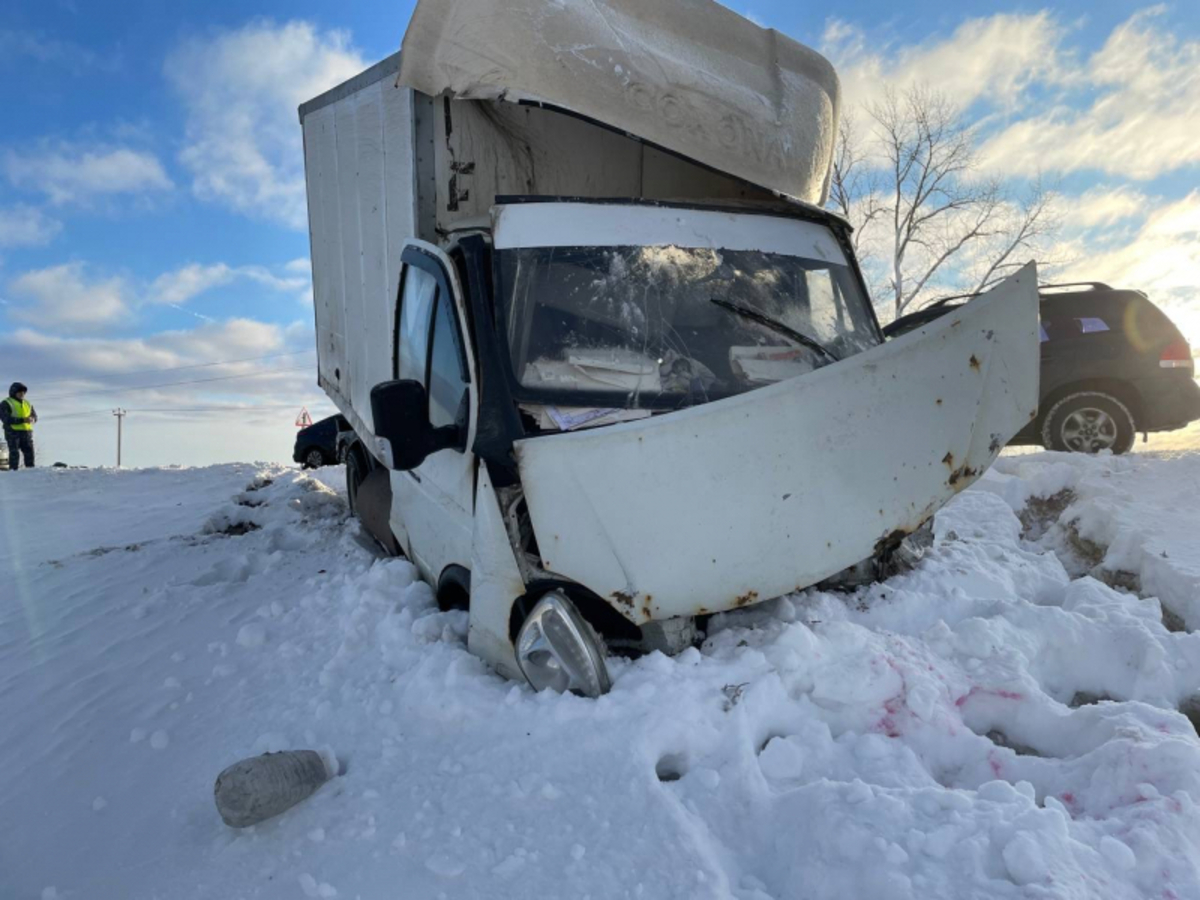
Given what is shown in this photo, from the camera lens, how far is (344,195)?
6.05 metres

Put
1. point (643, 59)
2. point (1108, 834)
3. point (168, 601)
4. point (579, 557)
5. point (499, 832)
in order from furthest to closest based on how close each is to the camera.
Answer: point (168, 601)
point (643, 59)
point (579, 557)
point (499, 832)
point (1108, 834)

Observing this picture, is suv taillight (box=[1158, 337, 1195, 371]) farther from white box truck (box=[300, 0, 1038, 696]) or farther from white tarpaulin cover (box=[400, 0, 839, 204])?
white tarpaulin cover (box=[400, 0, 839, 204])

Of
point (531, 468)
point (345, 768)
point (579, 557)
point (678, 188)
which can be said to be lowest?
point (345, 768)

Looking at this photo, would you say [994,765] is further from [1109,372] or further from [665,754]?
[1109,372]

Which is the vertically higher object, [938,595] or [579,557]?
[579,557]

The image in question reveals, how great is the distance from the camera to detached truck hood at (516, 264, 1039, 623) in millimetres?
2332

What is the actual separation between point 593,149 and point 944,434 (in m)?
3.20

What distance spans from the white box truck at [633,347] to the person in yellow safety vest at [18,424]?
47.8 ft

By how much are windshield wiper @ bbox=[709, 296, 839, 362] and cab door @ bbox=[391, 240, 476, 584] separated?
1.16m

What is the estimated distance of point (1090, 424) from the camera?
8.20 metres

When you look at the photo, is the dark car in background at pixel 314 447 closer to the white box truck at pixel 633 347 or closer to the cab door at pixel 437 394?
the white box truck at pixel 633 347

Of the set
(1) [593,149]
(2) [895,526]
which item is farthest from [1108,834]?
(1) [593,149]

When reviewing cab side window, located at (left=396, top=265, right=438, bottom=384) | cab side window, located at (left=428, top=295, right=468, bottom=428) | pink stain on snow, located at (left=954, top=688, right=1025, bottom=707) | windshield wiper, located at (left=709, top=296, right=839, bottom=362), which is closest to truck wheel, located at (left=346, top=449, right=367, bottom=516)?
cab side window, located at (left=396, top=265, right=438, bottom=384)

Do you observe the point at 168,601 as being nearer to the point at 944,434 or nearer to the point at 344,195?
the point at 344,195
